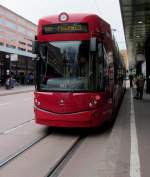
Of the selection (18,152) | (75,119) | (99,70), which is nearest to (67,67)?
(99,70)

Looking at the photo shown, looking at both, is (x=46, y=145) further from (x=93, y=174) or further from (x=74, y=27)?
(x=74, y=27)

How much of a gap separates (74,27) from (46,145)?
3.43 meters

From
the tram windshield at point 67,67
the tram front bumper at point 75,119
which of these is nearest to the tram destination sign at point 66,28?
the tram windshield at point 67,67

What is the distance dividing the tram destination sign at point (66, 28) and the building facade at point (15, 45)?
31.6m

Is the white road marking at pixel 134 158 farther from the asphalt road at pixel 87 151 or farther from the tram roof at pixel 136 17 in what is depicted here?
the tram roof at pixel 136 17

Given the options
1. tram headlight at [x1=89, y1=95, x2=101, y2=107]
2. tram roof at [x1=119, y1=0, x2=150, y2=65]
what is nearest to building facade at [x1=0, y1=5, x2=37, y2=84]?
tram roof at [x1=119, y1=0, x2=150, y2=65]

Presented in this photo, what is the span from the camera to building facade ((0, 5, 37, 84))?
43.6 metres

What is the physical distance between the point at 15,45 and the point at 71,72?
5204cm

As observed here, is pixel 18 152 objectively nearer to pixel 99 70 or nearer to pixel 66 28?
pixel 99 70

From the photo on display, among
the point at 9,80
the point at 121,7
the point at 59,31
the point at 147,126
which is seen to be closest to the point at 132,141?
the point at 147,126

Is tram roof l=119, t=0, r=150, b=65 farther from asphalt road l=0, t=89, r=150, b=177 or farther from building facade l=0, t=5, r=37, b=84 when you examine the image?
building facade l=0, t=5, r=37, b=84

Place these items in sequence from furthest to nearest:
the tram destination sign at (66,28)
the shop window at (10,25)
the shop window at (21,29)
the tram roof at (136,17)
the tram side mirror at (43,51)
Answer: the shop window at (21,29), the shop window at (10,25), the tram roof at (136,17), the tram side mirror at (43,51), the tram destination sign at (66,28)

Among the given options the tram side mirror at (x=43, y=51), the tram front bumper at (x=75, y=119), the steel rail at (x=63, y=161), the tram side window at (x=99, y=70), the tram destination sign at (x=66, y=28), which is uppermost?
the tram destination sign at (x=66, y=28)

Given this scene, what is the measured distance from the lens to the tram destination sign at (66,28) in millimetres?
10289
